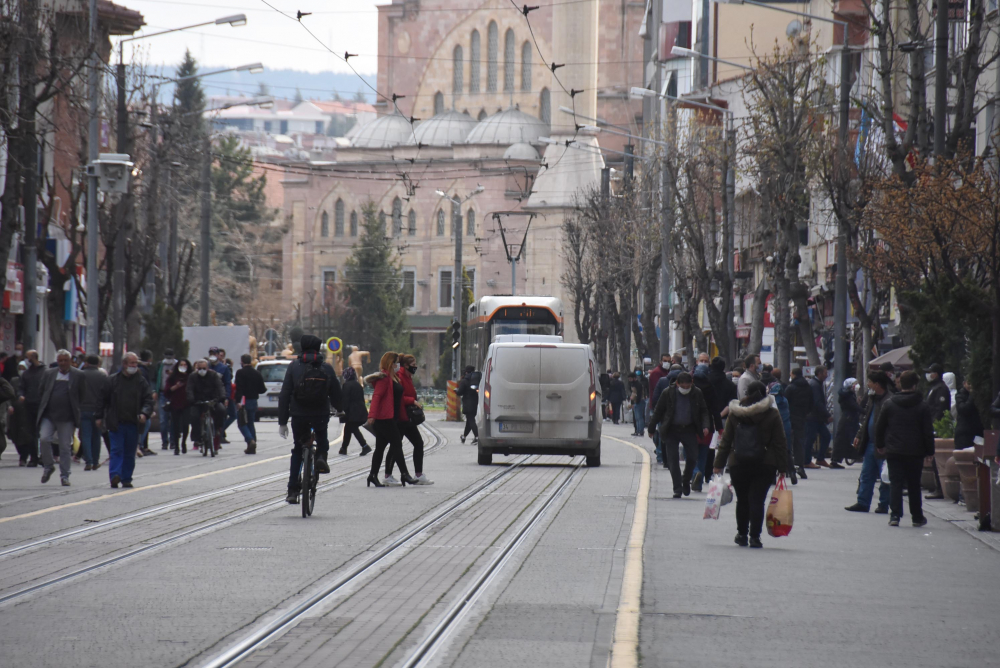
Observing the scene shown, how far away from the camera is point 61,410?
18016mm

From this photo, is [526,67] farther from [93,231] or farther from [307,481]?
[307,481]

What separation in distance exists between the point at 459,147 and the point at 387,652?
319ft

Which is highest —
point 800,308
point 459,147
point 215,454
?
point 459,147

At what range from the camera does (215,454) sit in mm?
25703

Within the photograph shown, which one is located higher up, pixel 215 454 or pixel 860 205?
pixel 860 205

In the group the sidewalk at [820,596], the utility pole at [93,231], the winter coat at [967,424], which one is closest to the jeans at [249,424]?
the utility pole at [93,231]

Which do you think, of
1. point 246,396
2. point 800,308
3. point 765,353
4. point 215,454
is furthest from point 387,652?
point 765,353

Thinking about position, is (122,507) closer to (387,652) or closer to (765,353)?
(387,652)

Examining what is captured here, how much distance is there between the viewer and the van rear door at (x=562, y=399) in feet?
76.0

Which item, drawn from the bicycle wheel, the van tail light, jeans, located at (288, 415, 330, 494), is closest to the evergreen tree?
the van tail light

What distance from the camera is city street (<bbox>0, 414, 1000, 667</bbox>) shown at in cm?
731

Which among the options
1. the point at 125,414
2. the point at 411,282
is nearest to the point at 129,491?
the point at 125,414

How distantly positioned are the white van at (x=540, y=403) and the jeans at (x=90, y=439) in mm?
5570

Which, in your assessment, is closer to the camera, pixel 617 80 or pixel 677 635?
pixel 677 635
